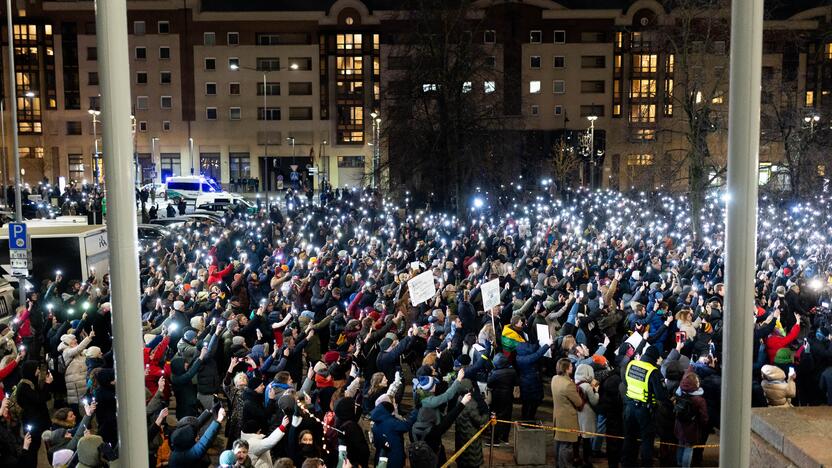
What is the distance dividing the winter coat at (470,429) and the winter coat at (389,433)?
710 millimetres

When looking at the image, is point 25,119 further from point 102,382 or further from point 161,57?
point 102,382

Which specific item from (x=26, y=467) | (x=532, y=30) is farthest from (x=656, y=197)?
(x=532, y=30)

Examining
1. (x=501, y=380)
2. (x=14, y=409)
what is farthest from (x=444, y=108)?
(x=14, y=409)

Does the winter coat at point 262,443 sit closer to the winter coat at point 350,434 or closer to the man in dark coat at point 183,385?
the winter coat at point 350,434

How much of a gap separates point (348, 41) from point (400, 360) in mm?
64011

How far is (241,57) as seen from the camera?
71.5 m

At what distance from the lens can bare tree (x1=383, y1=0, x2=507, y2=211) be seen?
3522 cm

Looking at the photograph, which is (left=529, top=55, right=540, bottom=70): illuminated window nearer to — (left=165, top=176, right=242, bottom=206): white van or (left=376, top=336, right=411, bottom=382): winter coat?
(left=165, top=176, right=242, bottom=206): white van

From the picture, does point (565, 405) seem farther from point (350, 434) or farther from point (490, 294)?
point (490, 294)

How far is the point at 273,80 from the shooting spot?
237 ft

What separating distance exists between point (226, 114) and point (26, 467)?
6653 cm

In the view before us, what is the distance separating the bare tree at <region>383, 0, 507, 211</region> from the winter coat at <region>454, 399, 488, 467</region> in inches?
1026

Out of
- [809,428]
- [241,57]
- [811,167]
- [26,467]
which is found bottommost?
[26,467]

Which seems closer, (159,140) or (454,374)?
(454,374)
